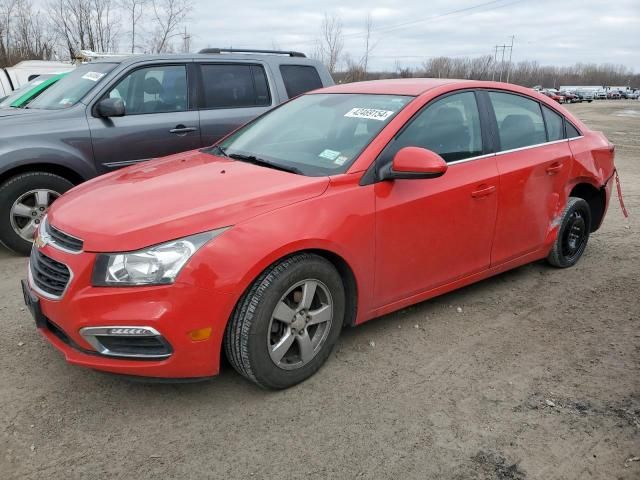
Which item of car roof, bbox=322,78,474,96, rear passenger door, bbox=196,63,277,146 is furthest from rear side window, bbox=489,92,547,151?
rear passenger door, bbox=196,63,277,146

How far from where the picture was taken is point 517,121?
13.6 ft

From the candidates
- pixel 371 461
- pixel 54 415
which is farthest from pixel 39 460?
pixel 371 461

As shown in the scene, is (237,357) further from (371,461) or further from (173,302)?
(371,461)

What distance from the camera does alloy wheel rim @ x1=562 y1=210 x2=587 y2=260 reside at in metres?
4.73

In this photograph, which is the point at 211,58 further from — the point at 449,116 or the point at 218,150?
the point at 449,116

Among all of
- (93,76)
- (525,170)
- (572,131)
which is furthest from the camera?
(93,76)

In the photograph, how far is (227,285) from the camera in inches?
102

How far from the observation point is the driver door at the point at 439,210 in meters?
3.25

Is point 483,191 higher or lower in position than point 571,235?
higher

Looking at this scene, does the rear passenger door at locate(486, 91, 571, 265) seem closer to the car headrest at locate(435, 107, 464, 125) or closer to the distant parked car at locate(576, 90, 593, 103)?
the car headrest at locate(435, 107, 464, 125)

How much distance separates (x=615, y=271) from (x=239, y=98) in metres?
4.30

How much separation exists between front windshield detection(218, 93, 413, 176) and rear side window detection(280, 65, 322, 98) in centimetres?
252

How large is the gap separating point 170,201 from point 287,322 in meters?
0.88

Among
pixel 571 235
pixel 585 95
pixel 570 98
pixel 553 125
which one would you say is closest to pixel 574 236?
pixel 571 235
